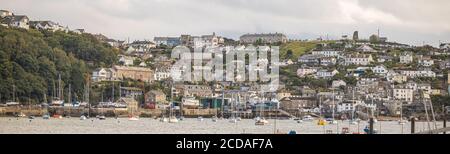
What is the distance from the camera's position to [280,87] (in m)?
47.1

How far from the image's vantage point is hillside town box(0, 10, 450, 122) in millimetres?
41688

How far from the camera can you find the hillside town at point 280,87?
41688 millimetres

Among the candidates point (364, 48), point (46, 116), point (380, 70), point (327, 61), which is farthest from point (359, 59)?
point (46, 116)

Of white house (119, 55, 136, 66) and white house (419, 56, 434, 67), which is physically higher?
white house (419, 56, 434, 67)

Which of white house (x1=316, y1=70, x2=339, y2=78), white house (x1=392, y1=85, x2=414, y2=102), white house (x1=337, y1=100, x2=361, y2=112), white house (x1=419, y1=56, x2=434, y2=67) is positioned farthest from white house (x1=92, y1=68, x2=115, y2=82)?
white house (x1=419, y1=56, x2=434, y2=67)

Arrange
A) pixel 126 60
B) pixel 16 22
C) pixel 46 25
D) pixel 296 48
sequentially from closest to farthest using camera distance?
1. pixel 46 25
2. pixel 16 22
3. pixel 296 48
4. pixel 126 60

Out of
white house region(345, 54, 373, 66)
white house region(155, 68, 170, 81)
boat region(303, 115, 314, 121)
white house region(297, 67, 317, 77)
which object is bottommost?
boat region(303, 115, 314, 121)

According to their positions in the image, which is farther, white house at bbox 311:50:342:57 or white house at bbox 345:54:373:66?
white house at bbox 311:50:342:57

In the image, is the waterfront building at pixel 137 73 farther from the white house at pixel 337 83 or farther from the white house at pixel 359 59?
the white house at pixel 337 83

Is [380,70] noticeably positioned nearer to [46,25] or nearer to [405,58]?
[405,58]

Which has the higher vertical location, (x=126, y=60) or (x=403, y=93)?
(x=126, y=60)

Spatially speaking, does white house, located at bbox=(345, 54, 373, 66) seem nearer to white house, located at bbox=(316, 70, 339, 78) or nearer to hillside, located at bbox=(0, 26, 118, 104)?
white house, located at bbox=(316, 70, 339, 78)

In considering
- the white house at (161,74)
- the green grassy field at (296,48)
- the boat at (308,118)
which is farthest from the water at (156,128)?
the white house at (161,74)
